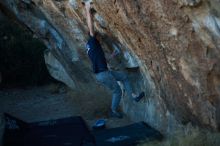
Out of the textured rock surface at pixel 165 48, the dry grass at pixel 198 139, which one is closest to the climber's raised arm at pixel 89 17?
the textured rock surface at pixel 165 48

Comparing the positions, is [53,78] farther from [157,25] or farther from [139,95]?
[157,25]

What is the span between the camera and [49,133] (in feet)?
33.0

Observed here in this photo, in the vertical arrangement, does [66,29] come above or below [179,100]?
above

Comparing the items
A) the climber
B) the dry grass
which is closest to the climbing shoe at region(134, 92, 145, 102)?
the climber

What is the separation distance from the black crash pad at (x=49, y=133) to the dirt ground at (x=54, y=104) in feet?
1.43

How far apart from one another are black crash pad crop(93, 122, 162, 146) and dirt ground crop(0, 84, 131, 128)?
2.79ft

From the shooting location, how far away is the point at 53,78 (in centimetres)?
1692

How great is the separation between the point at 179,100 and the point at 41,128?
377cm

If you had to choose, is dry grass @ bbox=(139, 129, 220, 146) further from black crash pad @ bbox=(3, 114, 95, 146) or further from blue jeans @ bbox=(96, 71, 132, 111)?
blue jeans @ bbox=(96, 71, 132, 111)

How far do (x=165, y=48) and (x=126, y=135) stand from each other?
240cm

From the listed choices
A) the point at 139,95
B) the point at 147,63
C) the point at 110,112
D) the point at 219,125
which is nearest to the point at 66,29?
the point at 110,112

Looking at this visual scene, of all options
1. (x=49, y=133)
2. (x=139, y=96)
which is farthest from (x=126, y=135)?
(x=49, y=133)

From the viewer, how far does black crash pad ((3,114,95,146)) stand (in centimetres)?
941

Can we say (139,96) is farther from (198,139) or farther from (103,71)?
(198,139)
